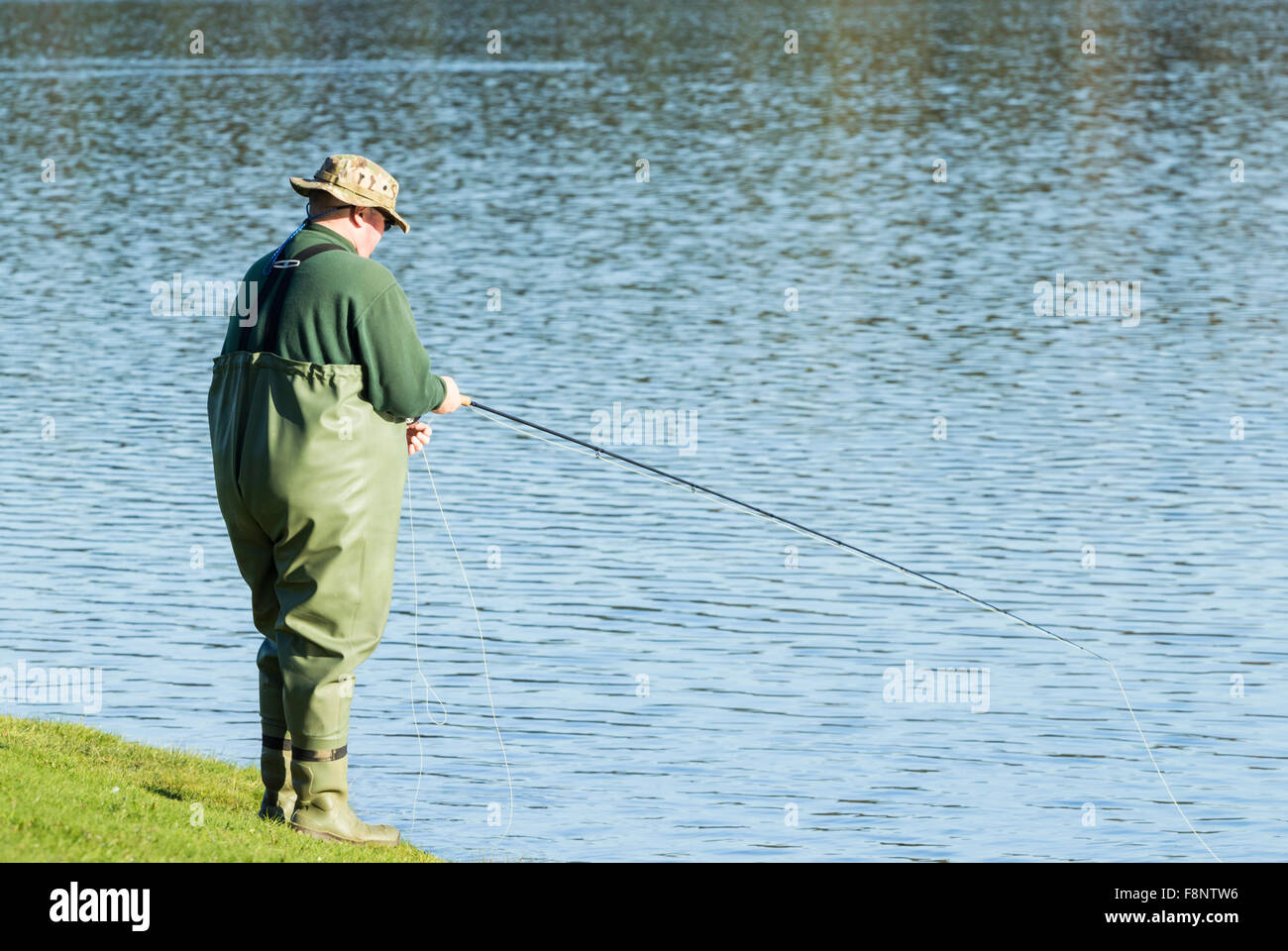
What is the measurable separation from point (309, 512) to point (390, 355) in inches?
25.1

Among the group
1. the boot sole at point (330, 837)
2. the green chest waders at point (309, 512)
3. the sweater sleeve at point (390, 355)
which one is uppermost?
the sweater sleeve at point (390, 355)

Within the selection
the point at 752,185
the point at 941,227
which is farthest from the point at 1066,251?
the point at 752,185

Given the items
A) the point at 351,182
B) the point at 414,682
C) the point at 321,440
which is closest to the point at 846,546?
the point at 321,440

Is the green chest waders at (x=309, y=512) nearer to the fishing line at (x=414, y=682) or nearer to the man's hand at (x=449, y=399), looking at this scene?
the man's hand at (x=449, y=399)

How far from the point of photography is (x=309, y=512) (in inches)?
309

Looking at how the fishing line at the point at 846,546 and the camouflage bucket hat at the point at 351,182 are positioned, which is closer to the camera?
the camouflage bucket hat at the point at 351,182

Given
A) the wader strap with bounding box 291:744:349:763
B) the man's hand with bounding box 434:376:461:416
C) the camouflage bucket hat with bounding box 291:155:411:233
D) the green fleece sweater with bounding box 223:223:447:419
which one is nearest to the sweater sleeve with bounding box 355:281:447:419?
the green fleece sweater with bounding box 223:223:447:419

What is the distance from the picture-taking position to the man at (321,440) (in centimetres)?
783

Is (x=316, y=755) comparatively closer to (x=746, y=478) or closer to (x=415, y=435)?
(x=415, y=435)

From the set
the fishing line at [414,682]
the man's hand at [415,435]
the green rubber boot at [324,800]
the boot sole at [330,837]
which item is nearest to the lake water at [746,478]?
the fishing line at [414,682]

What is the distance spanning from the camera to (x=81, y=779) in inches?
348

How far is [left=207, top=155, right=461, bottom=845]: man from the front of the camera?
783 cm
